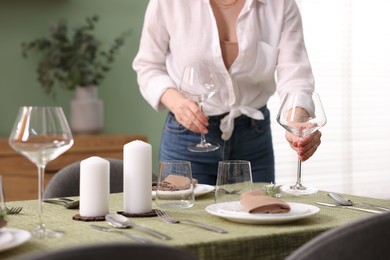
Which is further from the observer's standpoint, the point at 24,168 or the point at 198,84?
the point at 24,168

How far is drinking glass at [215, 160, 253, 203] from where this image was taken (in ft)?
5.68

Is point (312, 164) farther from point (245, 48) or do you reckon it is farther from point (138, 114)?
point (245, 48)

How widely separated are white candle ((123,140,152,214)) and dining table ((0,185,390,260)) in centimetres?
4

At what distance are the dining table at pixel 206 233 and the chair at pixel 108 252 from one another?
1.05 ft

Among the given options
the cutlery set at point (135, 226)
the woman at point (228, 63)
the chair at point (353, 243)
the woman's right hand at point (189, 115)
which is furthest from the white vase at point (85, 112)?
the chair at point (353, 243)

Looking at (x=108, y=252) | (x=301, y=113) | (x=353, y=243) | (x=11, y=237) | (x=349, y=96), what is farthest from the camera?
(x=349, y=96)

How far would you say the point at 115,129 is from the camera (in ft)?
13.6

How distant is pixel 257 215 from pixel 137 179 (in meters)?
0.30

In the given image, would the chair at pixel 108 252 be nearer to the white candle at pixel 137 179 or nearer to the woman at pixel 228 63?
the white candle at pixel 137 179

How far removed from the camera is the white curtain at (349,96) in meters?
4.61

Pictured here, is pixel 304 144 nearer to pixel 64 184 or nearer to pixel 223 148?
pixel 223 148

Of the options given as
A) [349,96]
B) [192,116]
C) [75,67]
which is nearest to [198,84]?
[192,116]

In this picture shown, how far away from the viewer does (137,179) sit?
5.53ft

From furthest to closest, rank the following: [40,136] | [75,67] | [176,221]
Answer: [75,67], [176,221], [40,136]
